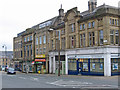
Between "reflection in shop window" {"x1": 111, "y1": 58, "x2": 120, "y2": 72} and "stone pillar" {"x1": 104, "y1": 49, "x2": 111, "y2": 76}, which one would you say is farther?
"reflection in shop window" {"x1": 111, "y1": 58, "x2": 120, "y2": 72}

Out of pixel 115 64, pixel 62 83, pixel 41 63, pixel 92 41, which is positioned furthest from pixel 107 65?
pixel 41 63

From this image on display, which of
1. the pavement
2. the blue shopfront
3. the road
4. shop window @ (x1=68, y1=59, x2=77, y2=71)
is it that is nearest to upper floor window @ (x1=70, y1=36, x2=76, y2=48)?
the blue shopfront

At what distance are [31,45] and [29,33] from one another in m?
3.65

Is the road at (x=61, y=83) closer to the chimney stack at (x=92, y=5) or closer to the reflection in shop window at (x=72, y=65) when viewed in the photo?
the reflection in shop window at (x=72, y=65)

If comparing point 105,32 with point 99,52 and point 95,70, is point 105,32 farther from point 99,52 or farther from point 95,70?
point 95,70

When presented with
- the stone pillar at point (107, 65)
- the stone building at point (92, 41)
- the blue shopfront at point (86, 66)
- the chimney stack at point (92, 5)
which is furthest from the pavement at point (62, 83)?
the chimney stack at point (92, 5)

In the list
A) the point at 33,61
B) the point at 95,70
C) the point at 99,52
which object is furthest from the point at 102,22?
the point at 33,61

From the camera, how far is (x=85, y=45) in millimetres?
38812

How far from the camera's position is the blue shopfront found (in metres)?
35.4

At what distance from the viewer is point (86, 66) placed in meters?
38.5

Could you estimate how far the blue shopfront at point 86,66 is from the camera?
3544cm

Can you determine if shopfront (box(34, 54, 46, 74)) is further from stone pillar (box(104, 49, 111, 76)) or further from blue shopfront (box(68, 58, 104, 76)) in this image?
stone pillar (box(104, 49, 111, 76))

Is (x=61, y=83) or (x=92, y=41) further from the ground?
(x=92, y=41)

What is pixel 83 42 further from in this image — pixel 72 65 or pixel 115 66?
pixel 115 66
